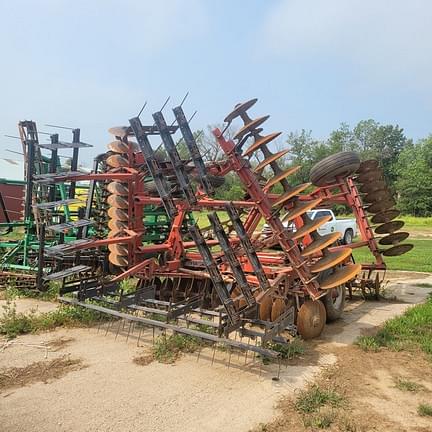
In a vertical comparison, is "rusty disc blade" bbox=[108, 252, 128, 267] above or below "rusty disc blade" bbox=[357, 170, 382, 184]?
below

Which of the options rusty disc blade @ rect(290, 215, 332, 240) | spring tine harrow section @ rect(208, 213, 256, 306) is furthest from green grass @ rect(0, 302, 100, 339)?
rusty disc blade @ rect(290, 215, 332, 240)

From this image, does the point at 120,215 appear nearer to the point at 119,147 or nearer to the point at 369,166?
the point at 119,147

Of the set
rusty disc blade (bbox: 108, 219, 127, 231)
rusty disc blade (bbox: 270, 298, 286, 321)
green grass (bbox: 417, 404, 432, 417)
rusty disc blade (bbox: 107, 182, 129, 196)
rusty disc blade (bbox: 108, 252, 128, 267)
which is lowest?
green grass (bbox: 417, 404, 432, 417)

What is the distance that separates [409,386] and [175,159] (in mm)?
3523

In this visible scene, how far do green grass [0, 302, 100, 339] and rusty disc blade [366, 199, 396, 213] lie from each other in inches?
226

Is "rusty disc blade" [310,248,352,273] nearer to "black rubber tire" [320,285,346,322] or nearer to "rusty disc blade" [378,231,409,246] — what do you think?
"black rubber tire" [320,285,346,322]

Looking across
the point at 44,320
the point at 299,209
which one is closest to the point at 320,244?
the point at 299,209

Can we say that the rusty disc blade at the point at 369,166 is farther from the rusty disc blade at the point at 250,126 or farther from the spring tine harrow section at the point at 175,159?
the spring tine harrow section at the point at 175,159

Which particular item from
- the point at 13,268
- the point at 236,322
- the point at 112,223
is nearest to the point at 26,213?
the point at 13,268

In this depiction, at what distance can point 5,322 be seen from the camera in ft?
20.4

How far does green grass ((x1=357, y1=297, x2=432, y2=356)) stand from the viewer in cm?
564

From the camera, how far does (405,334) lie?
20.2 ft

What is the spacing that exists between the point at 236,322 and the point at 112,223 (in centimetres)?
328

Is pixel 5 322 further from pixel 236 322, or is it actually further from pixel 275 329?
pixel 275 329
